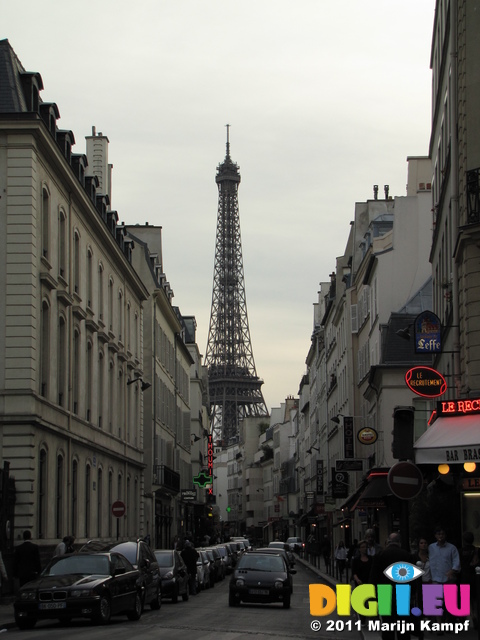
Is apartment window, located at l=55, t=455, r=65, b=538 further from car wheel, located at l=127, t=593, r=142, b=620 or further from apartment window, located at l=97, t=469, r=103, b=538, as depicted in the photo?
car wheel, located at l=127, t=593, r=142, b=620

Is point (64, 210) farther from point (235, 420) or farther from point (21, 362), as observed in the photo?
point (235, 420)

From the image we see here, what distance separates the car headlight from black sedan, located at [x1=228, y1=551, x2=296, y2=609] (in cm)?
855

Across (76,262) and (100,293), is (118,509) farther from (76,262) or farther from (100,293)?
(100,293)

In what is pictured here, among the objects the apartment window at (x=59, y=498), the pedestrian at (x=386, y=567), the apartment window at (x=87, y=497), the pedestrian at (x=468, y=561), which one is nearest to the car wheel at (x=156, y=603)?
the apartment window at (x=59, y=498)

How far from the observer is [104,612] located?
2216cm

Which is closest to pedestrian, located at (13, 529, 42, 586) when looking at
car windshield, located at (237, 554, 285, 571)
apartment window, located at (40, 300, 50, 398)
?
car windshield, located at (237, 554, 285, 571)

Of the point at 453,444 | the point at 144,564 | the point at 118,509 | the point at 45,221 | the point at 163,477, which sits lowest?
the point at 144,564

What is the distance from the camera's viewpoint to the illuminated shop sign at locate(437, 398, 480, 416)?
2170 cm

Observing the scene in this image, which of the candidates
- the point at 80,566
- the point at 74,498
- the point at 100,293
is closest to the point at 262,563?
the point at 80,566

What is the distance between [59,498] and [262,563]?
8.59 meters

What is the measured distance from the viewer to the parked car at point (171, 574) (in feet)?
102

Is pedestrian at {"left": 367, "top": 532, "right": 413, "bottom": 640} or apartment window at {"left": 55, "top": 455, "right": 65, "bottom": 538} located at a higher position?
apartment window at {"left": 55, "top": 455, "right": 65, "bottom": 538}

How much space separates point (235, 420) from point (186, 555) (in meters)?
155

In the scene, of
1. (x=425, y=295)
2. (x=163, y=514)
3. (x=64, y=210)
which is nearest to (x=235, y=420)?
(x=163, y=514)
